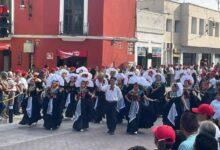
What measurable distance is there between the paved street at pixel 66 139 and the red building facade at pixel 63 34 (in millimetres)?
17056

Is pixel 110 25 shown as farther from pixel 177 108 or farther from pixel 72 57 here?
Answer: pixel 177 108

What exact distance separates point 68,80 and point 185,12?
1198 inches

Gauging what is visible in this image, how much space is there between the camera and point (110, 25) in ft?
112

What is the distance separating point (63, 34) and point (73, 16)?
4.67ft

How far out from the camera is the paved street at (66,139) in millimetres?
13234

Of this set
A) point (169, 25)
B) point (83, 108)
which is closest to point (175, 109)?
point (83, 108)

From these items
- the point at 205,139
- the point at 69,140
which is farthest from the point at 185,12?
the point at 205,139

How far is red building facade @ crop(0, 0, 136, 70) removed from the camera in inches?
1312

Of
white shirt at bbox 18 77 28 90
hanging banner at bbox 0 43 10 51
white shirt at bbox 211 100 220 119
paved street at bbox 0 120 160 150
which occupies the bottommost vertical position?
paved street at bbox 0 120 160 150

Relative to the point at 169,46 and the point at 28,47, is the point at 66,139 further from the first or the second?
the point at 169,46

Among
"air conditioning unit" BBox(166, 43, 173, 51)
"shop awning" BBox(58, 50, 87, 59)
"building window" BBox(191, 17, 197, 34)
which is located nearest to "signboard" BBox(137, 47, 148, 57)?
"air conditioning unit" BBox(166, 43, 173, 51)

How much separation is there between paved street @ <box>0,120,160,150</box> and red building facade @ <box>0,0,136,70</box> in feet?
56.0

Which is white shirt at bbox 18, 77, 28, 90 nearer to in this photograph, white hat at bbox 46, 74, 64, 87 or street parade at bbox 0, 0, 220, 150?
street parade at bbox 0, 0, 220, 150

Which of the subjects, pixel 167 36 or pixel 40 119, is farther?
pixel 167 36
